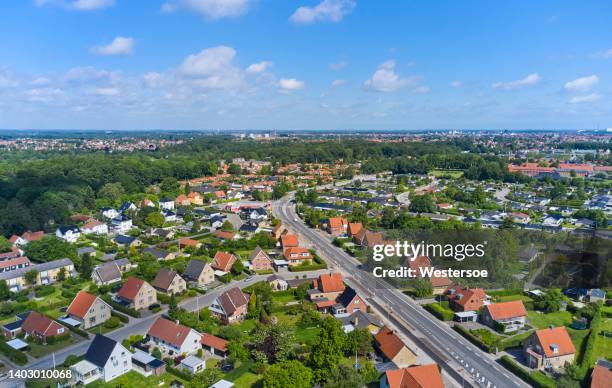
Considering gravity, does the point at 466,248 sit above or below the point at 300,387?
above

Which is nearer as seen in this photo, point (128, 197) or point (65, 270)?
point (65, 270)

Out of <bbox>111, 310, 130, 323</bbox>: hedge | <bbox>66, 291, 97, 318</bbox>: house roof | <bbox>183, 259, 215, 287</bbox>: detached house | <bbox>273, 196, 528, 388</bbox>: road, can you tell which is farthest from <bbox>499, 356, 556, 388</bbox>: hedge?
<bbox>66, 291, 97, 318</bbox>: house roof

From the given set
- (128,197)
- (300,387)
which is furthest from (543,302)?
(128,197)

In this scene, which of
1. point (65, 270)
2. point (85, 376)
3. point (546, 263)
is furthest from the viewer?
point (65, 270)

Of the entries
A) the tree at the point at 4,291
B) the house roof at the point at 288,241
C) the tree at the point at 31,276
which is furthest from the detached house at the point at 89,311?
the house roof at the point at 288,241

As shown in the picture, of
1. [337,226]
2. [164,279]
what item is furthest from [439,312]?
[337,226]

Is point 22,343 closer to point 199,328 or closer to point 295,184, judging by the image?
point 199,328

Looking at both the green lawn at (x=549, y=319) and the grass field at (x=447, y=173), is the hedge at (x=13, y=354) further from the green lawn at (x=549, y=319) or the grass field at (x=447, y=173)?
the grass field at (x=447, y=173)

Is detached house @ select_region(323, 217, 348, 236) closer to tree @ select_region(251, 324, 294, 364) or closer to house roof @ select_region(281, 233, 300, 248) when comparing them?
house roof @ select_region(281, 233, 300, 248)
